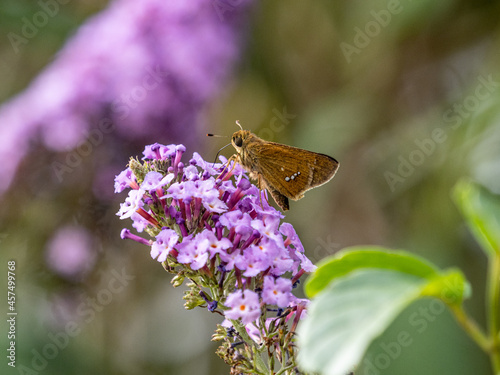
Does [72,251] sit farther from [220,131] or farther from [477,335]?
[477,335]

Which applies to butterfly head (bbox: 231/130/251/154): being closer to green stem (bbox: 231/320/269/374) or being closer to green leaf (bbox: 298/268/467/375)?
green stem (bbox: 231/320/269/374)

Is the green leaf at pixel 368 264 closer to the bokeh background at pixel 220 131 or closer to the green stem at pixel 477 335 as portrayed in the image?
the green stem at pixel 477 335

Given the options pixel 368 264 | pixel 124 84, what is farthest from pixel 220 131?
pixel 368 264

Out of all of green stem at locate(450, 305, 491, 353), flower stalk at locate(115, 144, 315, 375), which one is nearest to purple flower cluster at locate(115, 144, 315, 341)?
flower stalk at locate(115, 144, 315, 375)

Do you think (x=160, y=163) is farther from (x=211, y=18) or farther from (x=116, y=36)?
(x=211, y=18)

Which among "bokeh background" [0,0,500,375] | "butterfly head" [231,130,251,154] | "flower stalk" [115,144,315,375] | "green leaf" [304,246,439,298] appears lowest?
"bokeh background" [0,0,500,375]
